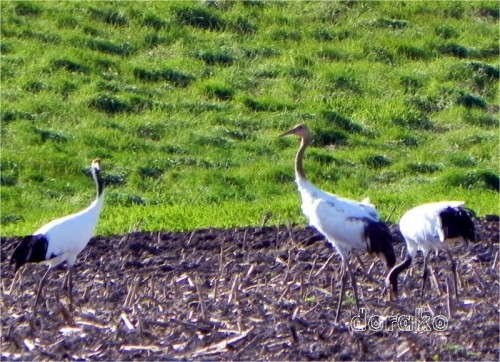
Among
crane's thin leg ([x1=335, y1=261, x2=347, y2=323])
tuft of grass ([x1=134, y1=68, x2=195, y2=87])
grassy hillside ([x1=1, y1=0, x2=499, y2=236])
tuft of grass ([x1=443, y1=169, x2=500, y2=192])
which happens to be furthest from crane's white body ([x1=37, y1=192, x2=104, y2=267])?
tuft of grass ([x1=134, y1=68, x2=195, y2=87])

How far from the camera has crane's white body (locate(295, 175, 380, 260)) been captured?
366 inches

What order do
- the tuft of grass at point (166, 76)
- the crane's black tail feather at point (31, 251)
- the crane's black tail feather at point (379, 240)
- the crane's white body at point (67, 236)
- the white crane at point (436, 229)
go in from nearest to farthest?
the crane's black tail feather at point (379, 240) → the white crane at point (436, 229) → the crane's black tail feather at point (31, 251) → the crane's white body at point (67, 236) → the tuft of grass at point (166, 76)

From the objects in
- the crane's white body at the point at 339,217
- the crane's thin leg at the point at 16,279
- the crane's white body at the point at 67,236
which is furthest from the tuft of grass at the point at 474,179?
the crane's thin leg at the point at 16,279

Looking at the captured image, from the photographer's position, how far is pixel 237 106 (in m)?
17.1

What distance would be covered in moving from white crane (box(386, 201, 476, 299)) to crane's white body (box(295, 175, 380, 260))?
0.37m

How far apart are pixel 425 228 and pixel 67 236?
2695mm

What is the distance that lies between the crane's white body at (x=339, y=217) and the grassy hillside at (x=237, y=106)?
2.78 metres

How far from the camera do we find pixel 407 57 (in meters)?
19.2

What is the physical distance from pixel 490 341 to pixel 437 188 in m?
7.30

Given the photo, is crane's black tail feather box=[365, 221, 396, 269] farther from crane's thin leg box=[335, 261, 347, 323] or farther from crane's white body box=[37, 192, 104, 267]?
crane's white body box=[37, 192, 104, 267]

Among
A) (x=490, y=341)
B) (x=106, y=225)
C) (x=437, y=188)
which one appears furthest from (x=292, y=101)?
(x=490, y=341)

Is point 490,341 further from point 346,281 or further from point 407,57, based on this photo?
point 407,57

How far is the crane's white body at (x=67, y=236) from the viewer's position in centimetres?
967

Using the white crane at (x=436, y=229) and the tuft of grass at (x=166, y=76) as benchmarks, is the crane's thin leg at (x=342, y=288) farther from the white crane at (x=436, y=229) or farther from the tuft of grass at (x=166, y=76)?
the tuft of grass at (x=166, y=76)
